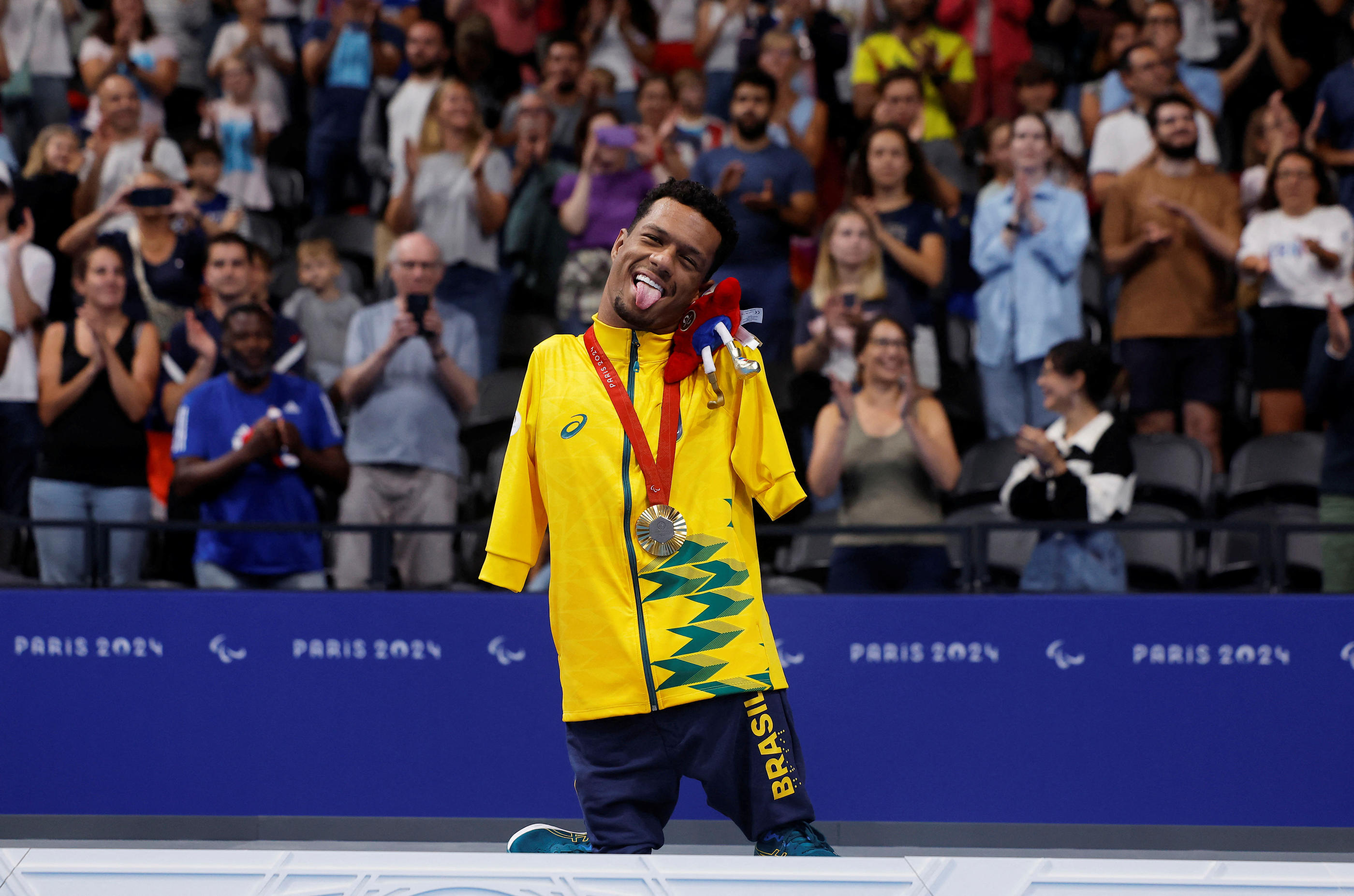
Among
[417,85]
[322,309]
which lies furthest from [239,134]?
[322,309]

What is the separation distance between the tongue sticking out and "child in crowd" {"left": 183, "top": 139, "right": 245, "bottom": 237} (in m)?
4.63

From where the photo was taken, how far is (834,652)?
16.8ft

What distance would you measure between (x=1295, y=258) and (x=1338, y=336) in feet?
1.46

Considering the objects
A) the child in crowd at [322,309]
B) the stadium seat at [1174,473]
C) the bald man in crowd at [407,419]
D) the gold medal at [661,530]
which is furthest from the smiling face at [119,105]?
the gold medal at [661,530]

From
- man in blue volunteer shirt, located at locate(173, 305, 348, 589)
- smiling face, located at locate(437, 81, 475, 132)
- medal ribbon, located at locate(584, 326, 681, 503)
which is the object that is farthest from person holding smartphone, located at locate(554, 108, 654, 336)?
medal ribbon, located at locate(584, 326, 681, 503)

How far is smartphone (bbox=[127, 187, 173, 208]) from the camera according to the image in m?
6.59

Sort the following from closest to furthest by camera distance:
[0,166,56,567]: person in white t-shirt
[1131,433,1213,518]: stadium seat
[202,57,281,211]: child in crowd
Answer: [1131,433,1213,518]: stadium seat < [0,166,56,567]: person in white t-shirt < [202,57,281,211]: child in crowd

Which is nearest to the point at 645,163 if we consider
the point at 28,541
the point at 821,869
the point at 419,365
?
the point at 419,365

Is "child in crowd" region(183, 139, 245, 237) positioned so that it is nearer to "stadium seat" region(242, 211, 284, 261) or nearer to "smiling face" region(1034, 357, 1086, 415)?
"stadium seat" region(242, 211, 284, 261)

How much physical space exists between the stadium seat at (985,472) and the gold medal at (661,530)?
9.97ft

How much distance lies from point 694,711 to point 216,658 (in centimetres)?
288

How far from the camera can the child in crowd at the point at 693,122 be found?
706 cm

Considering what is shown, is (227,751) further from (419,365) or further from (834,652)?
(834,652)

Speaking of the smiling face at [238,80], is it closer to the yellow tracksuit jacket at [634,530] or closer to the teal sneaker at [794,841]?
the yellow tracksuit jacket at [634,530]
